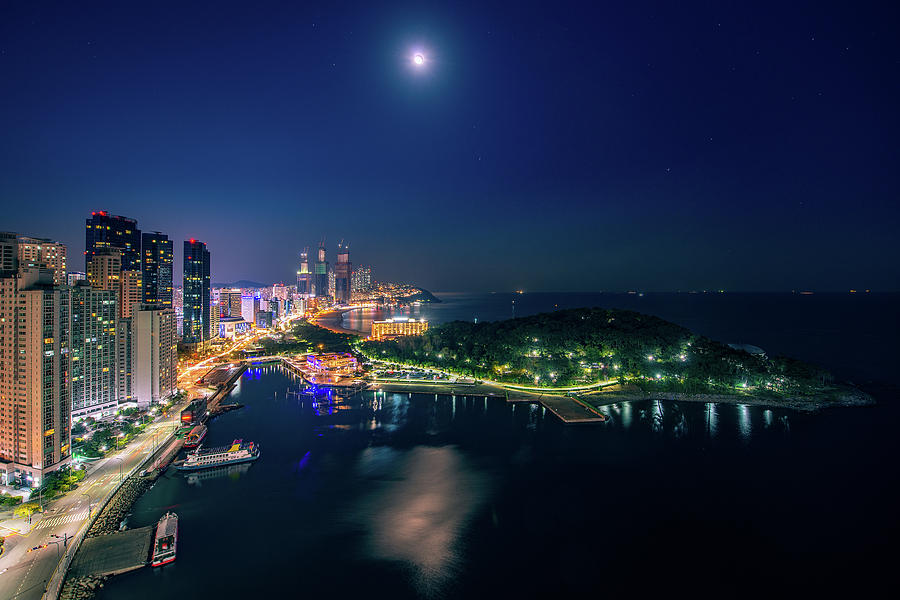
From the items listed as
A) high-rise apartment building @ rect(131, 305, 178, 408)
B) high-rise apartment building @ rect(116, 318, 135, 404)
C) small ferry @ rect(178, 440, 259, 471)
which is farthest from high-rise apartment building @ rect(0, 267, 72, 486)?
high-rise apartment building @ rect(131, 305, 178, 408)

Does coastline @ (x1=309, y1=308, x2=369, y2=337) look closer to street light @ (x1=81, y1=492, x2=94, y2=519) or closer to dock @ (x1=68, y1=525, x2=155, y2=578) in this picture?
street light @ (x1=81, y1=492, x2=94, y2=519)

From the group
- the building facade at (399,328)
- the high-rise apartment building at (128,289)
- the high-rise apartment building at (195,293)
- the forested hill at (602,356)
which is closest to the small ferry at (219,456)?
the high-rise apartment building at (128,289)

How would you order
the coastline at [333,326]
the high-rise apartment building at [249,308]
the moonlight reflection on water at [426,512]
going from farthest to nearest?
the high-rise apartment building at [249,308] → the coastline at [333,326] → the moonlight reflection on water at [426,512]

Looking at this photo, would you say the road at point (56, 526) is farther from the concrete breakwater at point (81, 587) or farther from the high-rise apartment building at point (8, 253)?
the high-rise apartment building at point (8, 253)

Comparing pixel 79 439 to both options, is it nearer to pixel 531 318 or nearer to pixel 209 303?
pixel 531 318

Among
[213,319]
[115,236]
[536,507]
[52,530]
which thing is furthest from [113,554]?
[213,319]

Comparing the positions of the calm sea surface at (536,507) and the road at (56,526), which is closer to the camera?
the road at (56,526)

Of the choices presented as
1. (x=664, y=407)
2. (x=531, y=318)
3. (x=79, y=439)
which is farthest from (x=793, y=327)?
(x=79, y=439)
